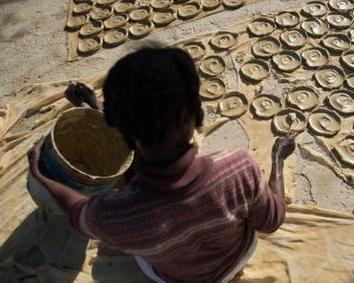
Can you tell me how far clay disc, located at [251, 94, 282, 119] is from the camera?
2.87 metres

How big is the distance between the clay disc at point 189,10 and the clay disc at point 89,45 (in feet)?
1.89

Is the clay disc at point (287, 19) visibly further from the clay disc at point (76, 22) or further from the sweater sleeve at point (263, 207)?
the sweater sleeve at point (263, 207)

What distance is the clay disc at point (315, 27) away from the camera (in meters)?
3.18

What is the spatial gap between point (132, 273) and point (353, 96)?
61.4 inches

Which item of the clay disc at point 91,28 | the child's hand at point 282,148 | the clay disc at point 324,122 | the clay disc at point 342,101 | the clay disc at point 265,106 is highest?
the child's hand at point 282,148

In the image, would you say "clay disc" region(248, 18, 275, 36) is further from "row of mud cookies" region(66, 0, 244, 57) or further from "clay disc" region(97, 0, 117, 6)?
"clay disc" region(97, 0, 117, 6)

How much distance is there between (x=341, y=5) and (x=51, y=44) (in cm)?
193

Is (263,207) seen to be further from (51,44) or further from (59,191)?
(51,44)

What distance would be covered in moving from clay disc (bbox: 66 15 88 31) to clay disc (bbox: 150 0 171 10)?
1.58 ft

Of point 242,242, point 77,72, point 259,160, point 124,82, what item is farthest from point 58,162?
point 77,72

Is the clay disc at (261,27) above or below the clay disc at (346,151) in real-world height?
above

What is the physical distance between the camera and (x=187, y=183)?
133 cm

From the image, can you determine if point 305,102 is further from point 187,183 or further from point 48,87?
point 187,183

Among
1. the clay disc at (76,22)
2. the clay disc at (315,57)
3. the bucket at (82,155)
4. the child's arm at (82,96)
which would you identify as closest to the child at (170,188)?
the bucket at (82,155)
